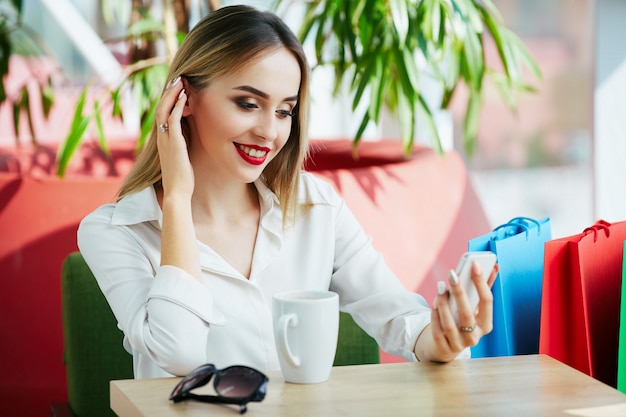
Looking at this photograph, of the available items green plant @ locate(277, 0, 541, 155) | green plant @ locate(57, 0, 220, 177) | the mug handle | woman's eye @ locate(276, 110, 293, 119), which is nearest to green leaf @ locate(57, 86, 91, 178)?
green plant @ locate(57, 0, 220, 177)

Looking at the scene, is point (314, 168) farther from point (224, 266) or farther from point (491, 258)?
point (491, 258)

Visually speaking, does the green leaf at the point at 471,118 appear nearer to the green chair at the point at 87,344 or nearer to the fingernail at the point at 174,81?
the fingernail at the point at 174,81

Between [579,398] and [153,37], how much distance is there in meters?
2.08

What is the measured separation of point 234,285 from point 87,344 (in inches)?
12.7

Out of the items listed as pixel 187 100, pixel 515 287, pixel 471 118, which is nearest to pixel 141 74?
pixel 471 118

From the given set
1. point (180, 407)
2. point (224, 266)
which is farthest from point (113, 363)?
point (180, 407)

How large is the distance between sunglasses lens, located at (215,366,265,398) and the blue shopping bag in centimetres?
45

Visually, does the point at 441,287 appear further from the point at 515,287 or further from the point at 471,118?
the point at 471,118

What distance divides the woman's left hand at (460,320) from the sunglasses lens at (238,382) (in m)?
0.29

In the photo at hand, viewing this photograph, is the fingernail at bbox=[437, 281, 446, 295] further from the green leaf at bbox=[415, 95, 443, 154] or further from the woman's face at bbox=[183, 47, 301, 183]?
the green leaf at bbox=[415, 95, 443, 154]

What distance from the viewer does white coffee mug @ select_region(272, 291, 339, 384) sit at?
3.84ft

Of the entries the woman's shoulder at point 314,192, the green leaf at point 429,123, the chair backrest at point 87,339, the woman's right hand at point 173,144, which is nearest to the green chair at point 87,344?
the chair backrest at point 87,339

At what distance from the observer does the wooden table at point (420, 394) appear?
109cm

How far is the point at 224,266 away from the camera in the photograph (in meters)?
1.57
